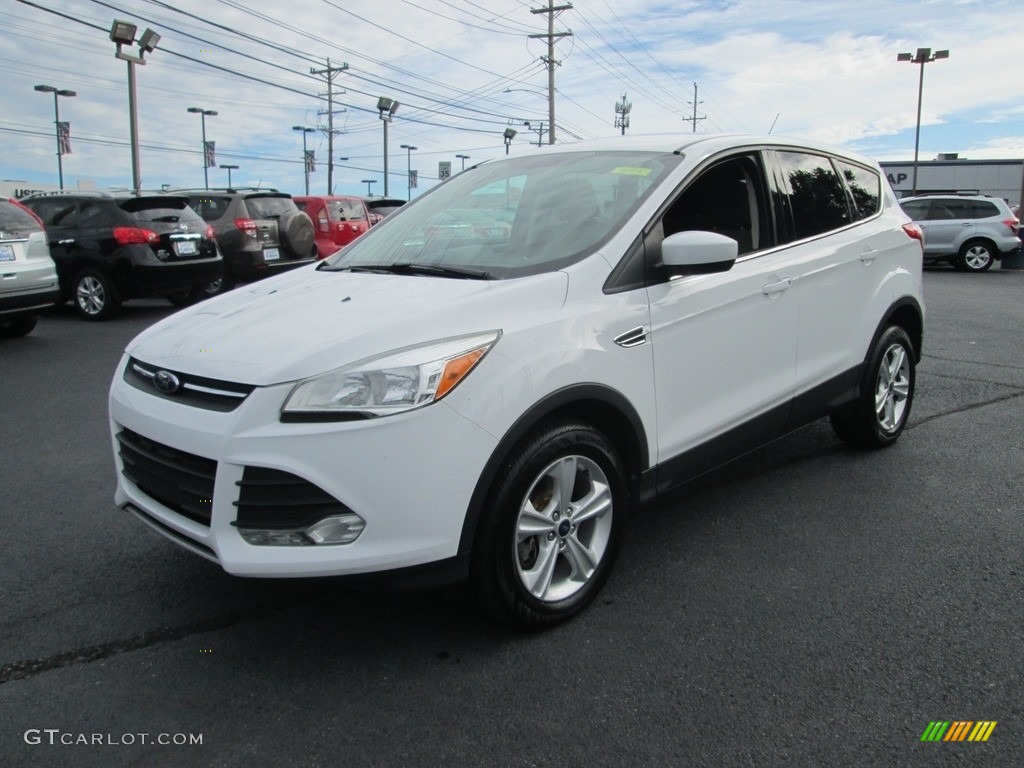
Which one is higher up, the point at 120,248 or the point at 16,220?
the point at 16,220

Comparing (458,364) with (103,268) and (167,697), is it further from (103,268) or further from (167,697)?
(103,268)

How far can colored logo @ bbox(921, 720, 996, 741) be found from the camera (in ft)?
7.77

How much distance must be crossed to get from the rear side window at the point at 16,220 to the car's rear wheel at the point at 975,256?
1942 centimetres

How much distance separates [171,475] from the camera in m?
2.68

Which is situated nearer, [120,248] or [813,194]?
[813,194]

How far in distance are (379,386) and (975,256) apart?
21253 mm

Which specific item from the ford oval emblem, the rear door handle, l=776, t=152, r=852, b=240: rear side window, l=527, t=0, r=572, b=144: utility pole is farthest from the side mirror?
l=527, t=0, r=572, b=144: utility pole

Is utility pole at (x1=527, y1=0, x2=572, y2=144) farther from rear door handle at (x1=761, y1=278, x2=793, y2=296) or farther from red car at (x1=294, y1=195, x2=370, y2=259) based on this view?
rear door handle at (x1=761, y1=278, x2=793, y2=296)

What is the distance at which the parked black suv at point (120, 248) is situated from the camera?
10.7m

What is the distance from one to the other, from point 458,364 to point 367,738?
Answer: 111 centimetres

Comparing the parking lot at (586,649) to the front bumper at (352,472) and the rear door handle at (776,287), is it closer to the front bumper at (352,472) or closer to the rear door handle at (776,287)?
the front bumper at (352,472)

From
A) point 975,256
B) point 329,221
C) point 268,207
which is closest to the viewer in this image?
point 268,207

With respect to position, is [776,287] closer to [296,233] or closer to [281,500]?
[281,500]

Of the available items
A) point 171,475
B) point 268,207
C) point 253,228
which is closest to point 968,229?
point 268,207
